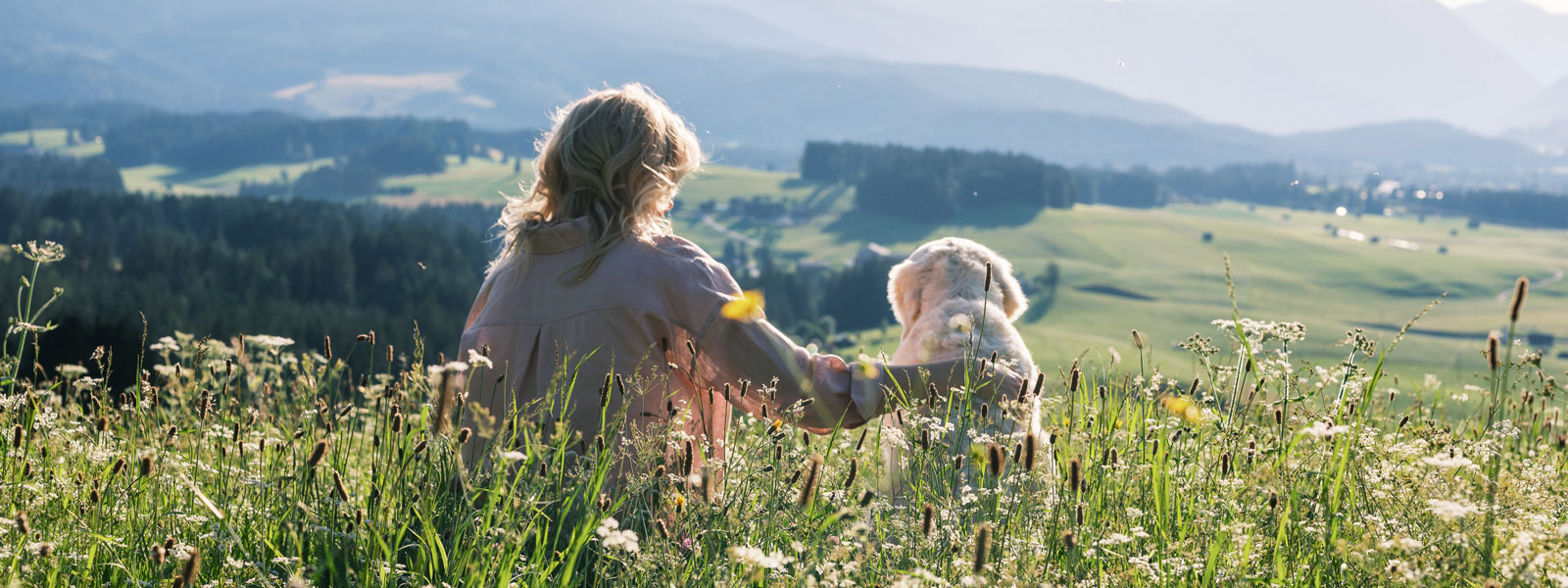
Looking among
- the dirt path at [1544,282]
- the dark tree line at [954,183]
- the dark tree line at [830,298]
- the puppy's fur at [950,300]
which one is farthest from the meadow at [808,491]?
the dirt path at [1544,282]

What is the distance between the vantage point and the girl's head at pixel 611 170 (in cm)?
388

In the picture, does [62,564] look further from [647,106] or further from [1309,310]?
[1309,310]

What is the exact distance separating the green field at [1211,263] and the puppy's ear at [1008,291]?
7048 cm

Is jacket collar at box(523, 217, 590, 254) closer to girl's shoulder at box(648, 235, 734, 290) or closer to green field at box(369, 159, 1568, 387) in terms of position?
girl's shoulder at box(648, 235, 734, 290)

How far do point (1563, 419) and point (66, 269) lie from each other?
87.2 metres

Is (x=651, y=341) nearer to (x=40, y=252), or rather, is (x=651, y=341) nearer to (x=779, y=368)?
(x=779, y=368)

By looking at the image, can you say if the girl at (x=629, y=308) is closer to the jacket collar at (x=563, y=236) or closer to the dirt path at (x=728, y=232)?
the jacket collar at (x=563, y=236)

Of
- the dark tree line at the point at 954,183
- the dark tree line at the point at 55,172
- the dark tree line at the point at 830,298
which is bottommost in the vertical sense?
the dark tree line at the point at 830,298

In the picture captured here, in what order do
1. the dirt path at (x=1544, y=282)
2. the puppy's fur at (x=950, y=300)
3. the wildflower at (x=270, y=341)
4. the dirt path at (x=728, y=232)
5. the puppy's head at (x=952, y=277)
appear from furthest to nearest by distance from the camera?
the dirt path at (x=728, y=232) < the dirt path at (x=1544, y=282) < the puppy's head at (x=952, y=277) < the puppy's fur at (x=950, y=300) < the wildflower at (x=270, y=341)

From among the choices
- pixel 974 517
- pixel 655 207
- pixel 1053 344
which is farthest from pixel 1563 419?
pixel 1053 344

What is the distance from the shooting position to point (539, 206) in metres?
4.16

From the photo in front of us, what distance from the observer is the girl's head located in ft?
12.7

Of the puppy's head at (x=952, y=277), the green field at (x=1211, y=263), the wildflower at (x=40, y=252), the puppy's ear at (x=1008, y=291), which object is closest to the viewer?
the wildflower at (x=40, y=252)

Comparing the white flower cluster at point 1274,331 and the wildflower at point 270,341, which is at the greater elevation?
the white flower cluster at point 1274,331
